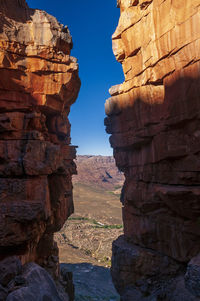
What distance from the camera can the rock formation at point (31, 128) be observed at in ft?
33.2

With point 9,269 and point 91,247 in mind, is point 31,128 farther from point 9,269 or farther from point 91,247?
point 91,247

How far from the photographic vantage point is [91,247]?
2995 cm

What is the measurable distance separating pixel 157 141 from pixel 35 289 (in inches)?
354

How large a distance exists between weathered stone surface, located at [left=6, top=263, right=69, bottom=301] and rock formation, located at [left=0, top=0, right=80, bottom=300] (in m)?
0.60

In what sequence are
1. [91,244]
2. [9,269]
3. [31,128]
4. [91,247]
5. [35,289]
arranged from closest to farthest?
[35,289], [9,269], [31,128], [91,247], [91,244]

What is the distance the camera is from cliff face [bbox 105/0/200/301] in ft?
33.8

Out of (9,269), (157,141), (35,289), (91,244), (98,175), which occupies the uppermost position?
(157,141)

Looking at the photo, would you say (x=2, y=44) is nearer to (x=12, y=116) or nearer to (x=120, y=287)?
(x=12, y=116)

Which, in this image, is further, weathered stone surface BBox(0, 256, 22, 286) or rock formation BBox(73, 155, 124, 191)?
rock formation BBox(73, 155, 124, 191)

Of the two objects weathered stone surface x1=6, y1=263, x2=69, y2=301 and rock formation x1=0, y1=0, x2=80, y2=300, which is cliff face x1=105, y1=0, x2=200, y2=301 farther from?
weathered stone surface x1=6, y1=263, x2=69, y2=301

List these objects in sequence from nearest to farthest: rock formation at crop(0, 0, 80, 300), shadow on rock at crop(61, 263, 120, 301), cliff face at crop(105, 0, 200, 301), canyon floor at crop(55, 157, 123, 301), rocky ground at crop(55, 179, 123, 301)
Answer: rock formation at crop(0, 0, 80, 300) → cliff face at crop(105, 0, 200, 301) → shadow on rock at crop(61, 263, 120, 301) → rocky ground at crop(55, 179, 123, 301) → canyon floor at crop(55, 157, 123, 301)

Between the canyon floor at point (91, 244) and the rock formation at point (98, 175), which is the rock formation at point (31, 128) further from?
the rock formation at point (98, 175)

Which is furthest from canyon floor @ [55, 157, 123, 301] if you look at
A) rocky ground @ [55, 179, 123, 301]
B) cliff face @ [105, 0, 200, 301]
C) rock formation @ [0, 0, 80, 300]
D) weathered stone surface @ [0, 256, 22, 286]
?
weathered stone surface @ [0, 256, 22, 286]

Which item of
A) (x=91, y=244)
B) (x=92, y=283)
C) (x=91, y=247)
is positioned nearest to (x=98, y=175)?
(x=91, y=244)
